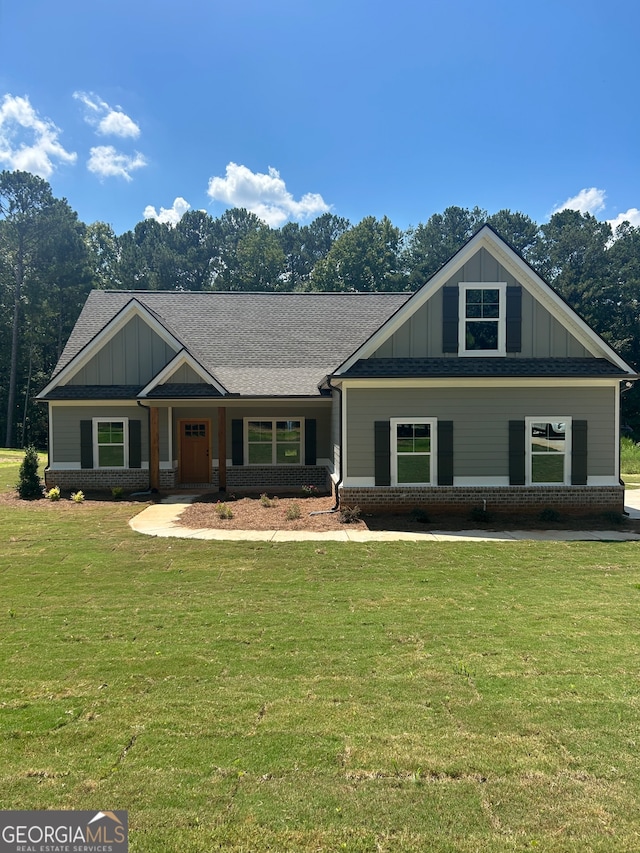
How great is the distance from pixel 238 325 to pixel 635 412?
35.4m

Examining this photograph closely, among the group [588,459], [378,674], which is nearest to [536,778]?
[378,674]

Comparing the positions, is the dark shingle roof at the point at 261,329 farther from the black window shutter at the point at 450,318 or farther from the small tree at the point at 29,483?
the black window shutter at the point at 450,318

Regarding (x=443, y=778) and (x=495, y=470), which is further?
(x=495, y=470)

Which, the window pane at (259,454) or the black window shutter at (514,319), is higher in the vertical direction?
the black window shutter at (514,319)

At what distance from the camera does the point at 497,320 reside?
12883 mm

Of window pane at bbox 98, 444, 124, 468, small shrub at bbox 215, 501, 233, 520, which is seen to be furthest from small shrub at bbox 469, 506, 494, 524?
window pane at bbox 98, 444, 124, 468

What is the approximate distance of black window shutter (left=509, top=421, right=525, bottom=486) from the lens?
12.7 meters

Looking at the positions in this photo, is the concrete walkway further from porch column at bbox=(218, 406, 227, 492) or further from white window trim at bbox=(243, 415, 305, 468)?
white window trim at bbox=(243, 415, 305, 468)

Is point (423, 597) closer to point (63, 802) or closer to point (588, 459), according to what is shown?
point (63, 802)

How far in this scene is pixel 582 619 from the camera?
6.22 meters

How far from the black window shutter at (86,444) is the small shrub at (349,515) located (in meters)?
9.15

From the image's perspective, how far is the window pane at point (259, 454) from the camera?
56.8 ft

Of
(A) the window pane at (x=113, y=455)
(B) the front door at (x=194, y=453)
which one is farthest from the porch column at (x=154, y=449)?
(B) the front door at (x=194, y=453)

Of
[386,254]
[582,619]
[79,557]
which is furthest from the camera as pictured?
[386,254]
